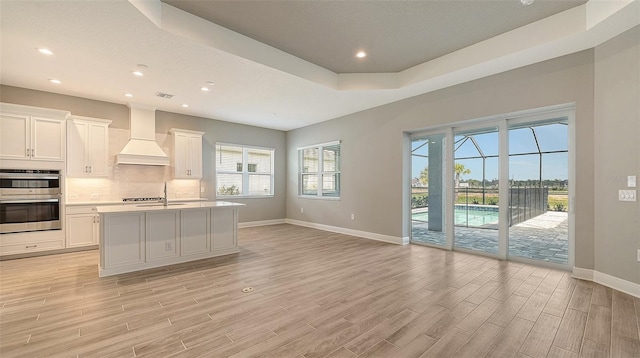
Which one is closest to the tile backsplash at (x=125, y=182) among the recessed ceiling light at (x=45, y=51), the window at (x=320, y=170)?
the recessed ceiling light at (x=45, y=51)

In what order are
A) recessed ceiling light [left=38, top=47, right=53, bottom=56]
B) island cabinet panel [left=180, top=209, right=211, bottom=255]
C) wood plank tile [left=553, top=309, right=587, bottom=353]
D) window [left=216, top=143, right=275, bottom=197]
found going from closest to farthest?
1. wood plank tile [left=553, top=309, right=587, bottom=353]
2. recessed ceiling light [left=38, top=47, right=53, bottom=56]
3. island cabinet panel [left=180, top=209, right=211, bottom=255]
4. window [left=216, top=143, right=275, bottom=197]

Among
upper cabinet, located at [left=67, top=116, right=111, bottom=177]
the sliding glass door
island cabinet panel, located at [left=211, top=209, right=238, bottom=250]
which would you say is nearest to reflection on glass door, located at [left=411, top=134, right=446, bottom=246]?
the sliding glass door

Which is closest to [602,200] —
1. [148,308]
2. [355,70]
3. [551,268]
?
[551,268]

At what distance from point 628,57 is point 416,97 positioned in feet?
8.91

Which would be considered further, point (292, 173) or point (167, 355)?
point (292, 173)

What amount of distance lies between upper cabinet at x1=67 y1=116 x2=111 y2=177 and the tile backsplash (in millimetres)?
282

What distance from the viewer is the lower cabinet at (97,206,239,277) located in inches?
143

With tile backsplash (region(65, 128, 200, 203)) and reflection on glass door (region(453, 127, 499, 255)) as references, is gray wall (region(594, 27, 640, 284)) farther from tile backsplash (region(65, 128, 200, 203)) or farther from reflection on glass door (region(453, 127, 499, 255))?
tile backsplash (region(65, 128, 200, 203))

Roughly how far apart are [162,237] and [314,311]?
2743 millimetres

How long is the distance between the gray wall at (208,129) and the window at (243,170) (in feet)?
0.60

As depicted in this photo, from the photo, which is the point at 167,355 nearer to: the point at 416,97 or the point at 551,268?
the point at 551,268

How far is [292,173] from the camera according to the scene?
8297 millimetres

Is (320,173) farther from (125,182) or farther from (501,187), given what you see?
(125,182)

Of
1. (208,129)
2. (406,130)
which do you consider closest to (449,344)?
(406,130)
